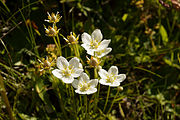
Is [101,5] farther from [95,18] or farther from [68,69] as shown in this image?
[68,69]

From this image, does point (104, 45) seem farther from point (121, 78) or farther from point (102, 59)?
point (102, 59)

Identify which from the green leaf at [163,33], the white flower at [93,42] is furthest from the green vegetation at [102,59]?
the white flower at [93,42]

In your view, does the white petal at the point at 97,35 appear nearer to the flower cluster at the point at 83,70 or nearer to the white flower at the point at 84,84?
the flower cluster at the point at 83,70

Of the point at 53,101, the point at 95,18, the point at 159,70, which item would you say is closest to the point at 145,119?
the point at 159,70

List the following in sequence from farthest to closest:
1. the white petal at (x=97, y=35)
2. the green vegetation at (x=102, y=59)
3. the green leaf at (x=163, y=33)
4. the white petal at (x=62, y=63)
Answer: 1. the green leaf at (x=163, y=33)
2. the green vegetation at (x=102, y=59)
3. the white petal at (x=97, y=35)
4. the white petal at (x=62, y=63)

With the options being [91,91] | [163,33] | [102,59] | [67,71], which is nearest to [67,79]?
[67,71]

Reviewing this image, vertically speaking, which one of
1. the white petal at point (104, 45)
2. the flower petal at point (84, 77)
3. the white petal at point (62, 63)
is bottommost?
the flower petal at point (84, 77)

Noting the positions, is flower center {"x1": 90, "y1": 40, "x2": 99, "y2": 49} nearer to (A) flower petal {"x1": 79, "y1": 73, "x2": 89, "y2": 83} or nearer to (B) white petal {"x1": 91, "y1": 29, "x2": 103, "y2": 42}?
(B) white petal {"x1": 91, "y1": 29, "x2": 103, "y2": 42}
